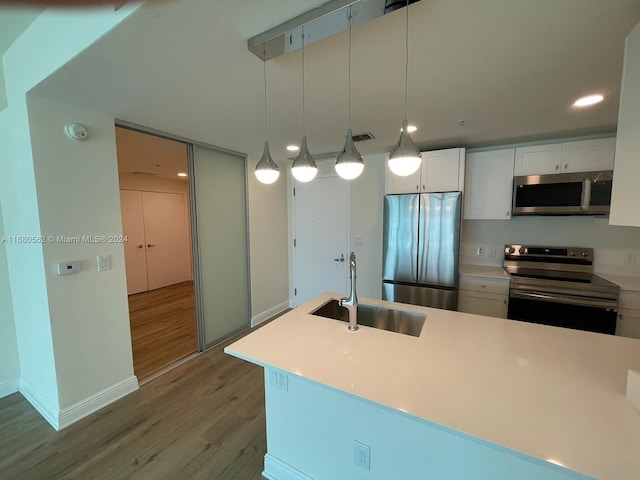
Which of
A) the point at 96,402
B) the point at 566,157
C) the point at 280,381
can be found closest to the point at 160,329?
the point at 96,402

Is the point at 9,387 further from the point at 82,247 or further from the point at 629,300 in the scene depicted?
the point at 629,300

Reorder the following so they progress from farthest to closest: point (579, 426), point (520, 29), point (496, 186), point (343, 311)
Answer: point (496, 186)
point (343, 311)
point (520, 29)
point (579, 426)

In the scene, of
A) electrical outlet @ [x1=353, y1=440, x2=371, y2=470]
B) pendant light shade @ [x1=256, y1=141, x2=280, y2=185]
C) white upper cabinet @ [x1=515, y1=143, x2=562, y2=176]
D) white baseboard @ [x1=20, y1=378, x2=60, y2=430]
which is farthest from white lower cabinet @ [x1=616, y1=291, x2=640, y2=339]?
white baseboard @ [x1=20, y1=378, x2=60, y2=430]

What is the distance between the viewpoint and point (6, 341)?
2270mm

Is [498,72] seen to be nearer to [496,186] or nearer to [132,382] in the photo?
[496,186]

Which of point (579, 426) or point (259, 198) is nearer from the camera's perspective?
point (579, 426)

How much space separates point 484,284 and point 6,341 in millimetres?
Result: 4509

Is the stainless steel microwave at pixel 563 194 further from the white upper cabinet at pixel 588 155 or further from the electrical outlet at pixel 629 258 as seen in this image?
the electrical outlet at pixel 629 258

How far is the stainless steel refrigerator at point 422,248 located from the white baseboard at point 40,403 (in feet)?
10.1

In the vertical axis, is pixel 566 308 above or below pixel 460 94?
below

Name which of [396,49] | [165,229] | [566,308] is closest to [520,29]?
[396,49]

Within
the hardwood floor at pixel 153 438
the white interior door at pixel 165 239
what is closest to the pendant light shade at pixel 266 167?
the hardwood floor at pixel 153 438

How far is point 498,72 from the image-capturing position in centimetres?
154

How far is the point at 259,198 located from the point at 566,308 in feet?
11.7
